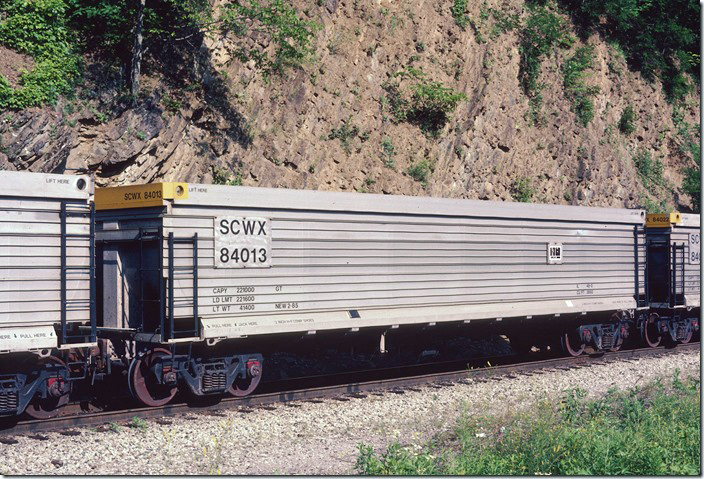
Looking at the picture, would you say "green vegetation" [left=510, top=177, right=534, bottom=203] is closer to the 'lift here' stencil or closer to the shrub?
the shrub

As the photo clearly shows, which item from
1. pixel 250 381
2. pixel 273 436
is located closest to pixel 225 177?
pixel 250 381

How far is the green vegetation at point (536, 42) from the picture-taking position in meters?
36.7

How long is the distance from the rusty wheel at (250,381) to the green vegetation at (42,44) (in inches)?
425

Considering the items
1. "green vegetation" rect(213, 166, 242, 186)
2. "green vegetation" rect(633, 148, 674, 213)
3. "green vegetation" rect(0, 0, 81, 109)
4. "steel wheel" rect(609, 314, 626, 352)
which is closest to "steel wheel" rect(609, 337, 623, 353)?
"steel wheel" rect(609, 314, 626, 352)

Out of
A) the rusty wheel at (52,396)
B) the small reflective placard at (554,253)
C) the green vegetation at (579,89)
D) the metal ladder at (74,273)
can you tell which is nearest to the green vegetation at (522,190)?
the green vegetation at (579,89)

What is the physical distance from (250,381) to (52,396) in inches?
145

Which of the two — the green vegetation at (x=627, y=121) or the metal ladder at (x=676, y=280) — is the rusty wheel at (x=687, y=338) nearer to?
the metal ladder at (x=676, y=280)

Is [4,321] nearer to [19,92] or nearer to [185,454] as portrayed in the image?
[185,454]

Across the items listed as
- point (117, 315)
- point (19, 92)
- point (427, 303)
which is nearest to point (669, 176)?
point (427, 303)

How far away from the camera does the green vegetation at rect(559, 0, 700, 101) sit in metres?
41.8

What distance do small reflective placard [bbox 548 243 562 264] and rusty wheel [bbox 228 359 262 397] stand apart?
8.07 metres

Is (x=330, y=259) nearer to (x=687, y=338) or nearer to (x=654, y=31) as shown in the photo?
(x=687, y=338)

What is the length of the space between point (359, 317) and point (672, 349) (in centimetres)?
1131

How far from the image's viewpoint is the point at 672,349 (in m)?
22.4
